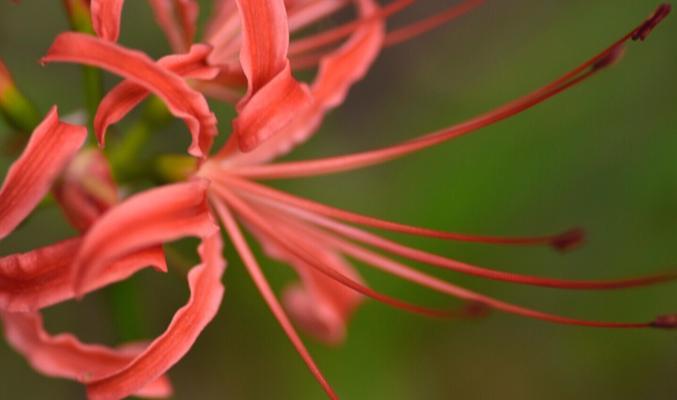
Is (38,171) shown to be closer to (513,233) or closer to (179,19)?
(179,19)

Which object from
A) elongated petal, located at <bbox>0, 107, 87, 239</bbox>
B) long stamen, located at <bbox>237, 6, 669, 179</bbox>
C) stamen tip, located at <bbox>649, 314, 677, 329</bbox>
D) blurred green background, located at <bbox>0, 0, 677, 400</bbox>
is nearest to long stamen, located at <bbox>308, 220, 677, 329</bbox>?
stamen tip, located at <bbox>649, 314, 677, 329</bbox>

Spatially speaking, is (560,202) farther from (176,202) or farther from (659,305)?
(176,202)

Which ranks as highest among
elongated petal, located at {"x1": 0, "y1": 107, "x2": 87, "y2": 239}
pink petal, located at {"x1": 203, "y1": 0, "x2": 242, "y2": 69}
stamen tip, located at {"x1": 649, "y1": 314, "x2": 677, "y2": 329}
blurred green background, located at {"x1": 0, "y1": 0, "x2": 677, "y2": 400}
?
elongated petal, located at {"x1": 0, "y1": 107, "x2": 87, "y2": 239}

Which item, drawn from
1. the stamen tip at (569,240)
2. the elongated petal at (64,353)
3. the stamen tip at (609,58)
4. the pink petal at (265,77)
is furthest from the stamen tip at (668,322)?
the elongated petal at (64,353)

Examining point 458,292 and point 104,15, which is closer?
point 104,15

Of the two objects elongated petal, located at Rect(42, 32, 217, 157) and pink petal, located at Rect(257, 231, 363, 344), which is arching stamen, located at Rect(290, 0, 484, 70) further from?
elongated petal, located at Rect(42, 32, 217, 157)

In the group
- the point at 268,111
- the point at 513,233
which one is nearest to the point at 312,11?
the point at 268,111
